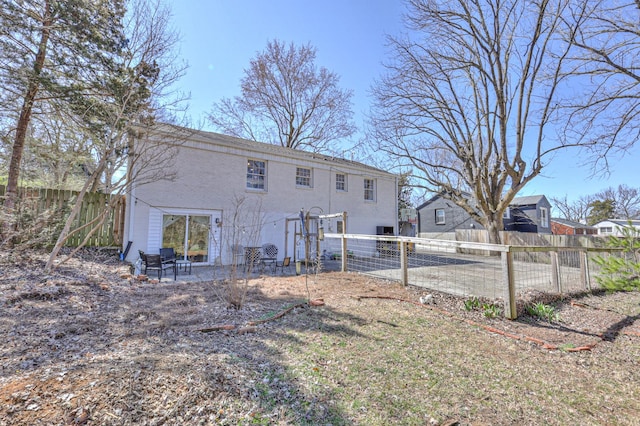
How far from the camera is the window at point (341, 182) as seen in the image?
15148mm

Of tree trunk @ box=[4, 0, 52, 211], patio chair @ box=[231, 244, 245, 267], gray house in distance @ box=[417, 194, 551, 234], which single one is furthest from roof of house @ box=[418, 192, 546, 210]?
tree trunk @ box=[4, 0, 52, 211]

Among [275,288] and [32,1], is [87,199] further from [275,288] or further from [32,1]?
[275,288]

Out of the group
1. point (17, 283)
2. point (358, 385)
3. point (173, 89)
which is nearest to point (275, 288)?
point (358, 385)

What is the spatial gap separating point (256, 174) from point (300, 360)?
10.4 metres

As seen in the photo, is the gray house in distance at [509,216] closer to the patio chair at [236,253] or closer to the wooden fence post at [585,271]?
the wooden fence post at [585,271]

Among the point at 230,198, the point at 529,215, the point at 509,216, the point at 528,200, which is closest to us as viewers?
the point at 230,198

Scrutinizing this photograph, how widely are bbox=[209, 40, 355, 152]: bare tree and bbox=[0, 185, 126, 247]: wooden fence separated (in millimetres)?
13001

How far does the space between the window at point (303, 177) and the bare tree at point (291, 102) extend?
27.1 ft

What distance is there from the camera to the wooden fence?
852 centimetres

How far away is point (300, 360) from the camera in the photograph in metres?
3.11

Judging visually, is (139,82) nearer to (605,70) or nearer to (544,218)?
(605,70)

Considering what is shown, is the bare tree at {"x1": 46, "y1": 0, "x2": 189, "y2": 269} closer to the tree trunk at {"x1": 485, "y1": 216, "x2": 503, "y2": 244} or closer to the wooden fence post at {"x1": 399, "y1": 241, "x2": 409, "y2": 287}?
the wooden fence post at {"x1": 399, "y1": 241, "x2": 409, "y2": 287}

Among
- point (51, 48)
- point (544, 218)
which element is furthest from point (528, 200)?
point (51, 48)

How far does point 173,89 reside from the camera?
8391mm
